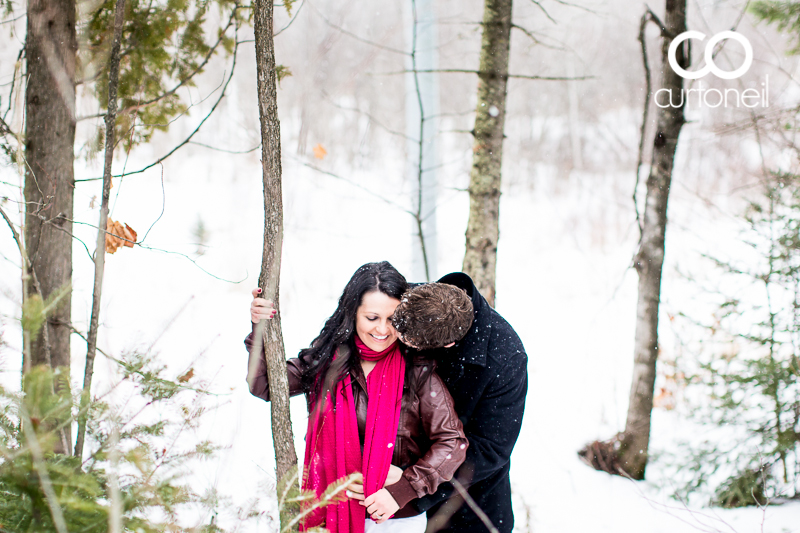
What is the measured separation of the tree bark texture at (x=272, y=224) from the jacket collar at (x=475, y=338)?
0.74m

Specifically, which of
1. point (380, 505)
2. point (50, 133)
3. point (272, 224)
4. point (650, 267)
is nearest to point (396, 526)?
point (380, 505)

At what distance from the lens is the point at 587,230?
11984 millimetres

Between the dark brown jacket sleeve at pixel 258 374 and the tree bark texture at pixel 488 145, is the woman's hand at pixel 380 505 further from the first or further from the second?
the tree bark texture at pixel 488 145

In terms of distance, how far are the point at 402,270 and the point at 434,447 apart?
7.43 metres

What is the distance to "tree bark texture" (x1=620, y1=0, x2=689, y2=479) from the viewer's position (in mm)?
4051

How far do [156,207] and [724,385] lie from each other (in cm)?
931

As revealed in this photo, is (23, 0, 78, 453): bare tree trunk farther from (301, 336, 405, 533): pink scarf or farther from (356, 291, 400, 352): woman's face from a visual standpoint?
(356, 291, 400, 352): woman's face

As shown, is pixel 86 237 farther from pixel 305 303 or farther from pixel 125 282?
pixel 305 303

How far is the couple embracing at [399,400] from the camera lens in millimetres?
2104

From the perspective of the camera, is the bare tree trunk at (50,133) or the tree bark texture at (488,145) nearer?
the bare tree trunk at (50,133)

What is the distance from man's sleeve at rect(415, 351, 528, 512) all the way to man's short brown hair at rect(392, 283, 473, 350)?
15.9 inches

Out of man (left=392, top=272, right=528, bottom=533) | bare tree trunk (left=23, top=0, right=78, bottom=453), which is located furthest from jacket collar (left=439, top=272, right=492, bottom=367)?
bare tree trunk (left=23, top=0, right=78, bottom=453)

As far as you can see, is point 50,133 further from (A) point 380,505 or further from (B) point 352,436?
(A) point 380,505

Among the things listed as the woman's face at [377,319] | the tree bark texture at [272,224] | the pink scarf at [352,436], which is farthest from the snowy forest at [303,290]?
the woman's face at [377,319]
